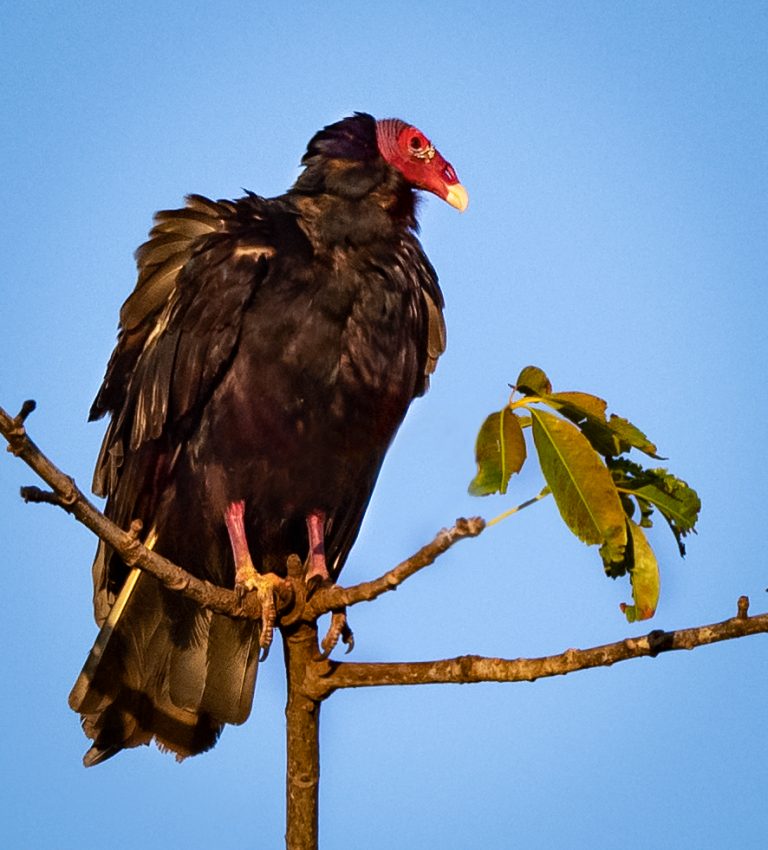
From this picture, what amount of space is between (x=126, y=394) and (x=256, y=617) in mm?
1167

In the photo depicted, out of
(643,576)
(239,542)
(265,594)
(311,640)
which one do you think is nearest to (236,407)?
(239,542)

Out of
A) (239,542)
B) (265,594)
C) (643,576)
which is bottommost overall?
(643,576)

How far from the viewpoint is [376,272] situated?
4988 mm

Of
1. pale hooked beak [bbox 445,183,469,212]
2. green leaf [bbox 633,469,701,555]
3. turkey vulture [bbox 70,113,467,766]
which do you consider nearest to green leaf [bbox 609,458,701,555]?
green leaf [bbox 633,469,701,555]

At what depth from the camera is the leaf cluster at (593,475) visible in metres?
3.05

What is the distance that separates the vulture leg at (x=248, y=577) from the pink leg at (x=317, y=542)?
252 mm

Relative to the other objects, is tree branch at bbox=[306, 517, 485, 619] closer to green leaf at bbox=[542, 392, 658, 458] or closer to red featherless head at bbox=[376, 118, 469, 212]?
green leaf at bbox=[542, 392, 658, 458]

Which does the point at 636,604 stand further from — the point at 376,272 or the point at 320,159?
the point at 320,159

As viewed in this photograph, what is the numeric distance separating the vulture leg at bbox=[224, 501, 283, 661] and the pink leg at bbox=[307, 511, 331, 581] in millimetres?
252

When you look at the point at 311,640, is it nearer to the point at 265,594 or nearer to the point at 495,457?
the point at 265,594

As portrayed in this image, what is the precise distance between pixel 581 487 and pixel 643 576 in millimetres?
367

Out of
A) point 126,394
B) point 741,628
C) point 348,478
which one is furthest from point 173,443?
point 741,628

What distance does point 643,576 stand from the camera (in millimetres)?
3275

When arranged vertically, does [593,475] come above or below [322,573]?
below
